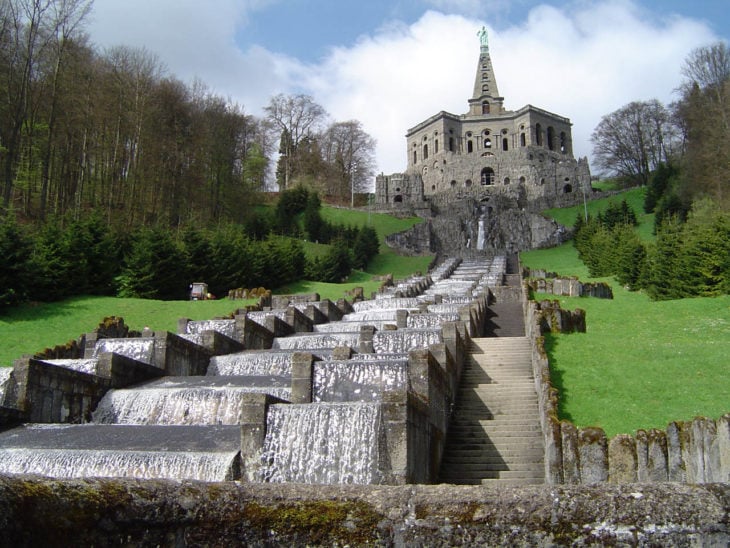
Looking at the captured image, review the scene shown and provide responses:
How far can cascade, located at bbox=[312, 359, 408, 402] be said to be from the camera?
15.8m

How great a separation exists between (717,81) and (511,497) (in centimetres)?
6749

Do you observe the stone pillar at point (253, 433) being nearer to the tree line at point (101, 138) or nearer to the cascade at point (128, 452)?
the cascade at point (128, 452)

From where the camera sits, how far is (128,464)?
12133mm

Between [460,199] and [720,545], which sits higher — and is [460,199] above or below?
above

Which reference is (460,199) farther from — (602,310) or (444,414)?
(444,414)

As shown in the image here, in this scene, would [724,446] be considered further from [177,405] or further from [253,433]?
[177,405]

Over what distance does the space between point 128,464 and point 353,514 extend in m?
8.94

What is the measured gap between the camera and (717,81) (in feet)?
203

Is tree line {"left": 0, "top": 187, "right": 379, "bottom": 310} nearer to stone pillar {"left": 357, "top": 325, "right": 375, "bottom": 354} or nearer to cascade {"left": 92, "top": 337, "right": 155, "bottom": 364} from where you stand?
cascade {"left": 92, "top": 337, "right": 155, "bottom": 364}

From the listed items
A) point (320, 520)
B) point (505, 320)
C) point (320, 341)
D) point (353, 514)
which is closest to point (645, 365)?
point (320, 341)

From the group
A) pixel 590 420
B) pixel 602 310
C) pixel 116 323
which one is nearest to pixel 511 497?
pixel 590 420

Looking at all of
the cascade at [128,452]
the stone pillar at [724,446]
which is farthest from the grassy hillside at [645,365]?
the cascade at [128,452]

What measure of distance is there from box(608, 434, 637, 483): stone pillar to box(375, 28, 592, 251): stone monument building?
240ft

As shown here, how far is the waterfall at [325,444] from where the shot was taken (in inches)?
476
